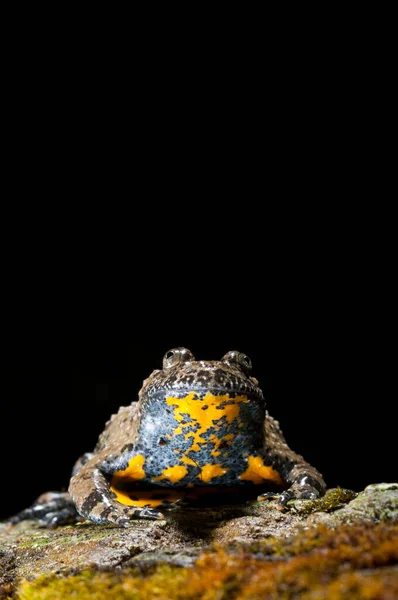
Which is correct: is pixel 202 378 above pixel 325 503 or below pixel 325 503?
above

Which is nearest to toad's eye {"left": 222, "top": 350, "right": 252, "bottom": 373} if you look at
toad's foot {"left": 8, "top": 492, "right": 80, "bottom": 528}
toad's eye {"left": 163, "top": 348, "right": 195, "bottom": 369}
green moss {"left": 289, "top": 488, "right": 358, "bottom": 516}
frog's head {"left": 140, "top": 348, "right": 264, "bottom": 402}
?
frog's head {"left": 140, "top": 348, "right": 264, "bottom": 402}

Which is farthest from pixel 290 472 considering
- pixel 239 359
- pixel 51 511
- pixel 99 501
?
pixel 51 511

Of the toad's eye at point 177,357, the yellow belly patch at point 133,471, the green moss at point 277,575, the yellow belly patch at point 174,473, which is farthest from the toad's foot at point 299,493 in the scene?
the green moss at point 277,575

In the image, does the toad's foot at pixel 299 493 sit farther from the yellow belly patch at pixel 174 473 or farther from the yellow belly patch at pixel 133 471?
the yellow belly patch at pixel 133 471

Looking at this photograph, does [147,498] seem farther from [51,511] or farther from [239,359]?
[51,511]

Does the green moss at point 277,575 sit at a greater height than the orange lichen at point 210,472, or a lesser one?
greater
